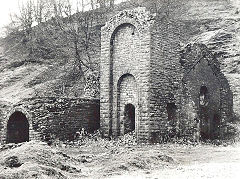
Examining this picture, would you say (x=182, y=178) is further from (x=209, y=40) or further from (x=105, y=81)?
(x=209, y=40)

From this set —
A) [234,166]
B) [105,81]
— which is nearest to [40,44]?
[105,81]

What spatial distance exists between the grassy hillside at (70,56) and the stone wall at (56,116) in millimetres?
8633

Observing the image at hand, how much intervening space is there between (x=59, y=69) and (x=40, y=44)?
618 centimetres

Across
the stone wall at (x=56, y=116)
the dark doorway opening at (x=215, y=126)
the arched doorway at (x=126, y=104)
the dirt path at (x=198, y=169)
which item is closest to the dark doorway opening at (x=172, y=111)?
the arched doorway at (x=126, y=104)

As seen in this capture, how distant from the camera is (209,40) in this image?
2556 cm

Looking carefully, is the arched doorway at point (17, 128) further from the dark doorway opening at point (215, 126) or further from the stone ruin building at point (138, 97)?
the dark doorway opening at point (215, 126)

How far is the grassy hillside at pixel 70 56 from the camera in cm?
2450

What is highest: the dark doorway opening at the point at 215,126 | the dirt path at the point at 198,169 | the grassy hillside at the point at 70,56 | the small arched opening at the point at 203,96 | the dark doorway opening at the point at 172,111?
the grassy hillside at the point at 70,56

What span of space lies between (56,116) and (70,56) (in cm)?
1638

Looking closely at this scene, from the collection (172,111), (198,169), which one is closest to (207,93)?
(172,111)

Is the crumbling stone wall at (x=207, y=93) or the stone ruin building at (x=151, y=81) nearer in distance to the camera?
the stone ruin building at (x=151, y=81)

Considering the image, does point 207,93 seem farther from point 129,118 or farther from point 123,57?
point 123,57

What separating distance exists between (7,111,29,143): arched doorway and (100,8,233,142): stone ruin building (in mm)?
3938

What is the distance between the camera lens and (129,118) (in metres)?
16.9
